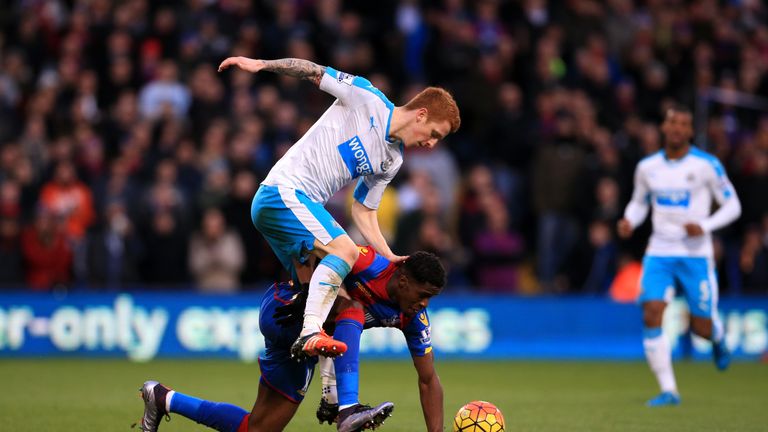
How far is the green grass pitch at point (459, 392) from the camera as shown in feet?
35.6

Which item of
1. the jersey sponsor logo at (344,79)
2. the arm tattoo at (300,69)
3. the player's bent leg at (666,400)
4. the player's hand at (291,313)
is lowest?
the player's bent leg at (666,400)

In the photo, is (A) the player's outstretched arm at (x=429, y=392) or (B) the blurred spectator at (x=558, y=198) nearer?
(A) the player's outstretched arm at (x=429, y=392)

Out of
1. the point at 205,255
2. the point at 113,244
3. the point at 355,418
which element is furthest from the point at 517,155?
the point at 355,418

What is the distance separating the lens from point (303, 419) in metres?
11.3

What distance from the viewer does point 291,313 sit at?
8.80 meters

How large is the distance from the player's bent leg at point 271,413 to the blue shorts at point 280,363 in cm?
5

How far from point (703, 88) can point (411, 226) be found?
6.17m

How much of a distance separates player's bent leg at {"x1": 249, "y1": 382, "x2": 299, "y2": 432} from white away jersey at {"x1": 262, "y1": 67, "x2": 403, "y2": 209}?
154cm

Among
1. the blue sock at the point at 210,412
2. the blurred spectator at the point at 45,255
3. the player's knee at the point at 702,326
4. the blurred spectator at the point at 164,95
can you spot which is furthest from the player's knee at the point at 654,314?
the blurred spectator at the point at 164,95

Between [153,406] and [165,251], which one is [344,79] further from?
[165,251]

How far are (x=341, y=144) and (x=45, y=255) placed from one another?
943 cm

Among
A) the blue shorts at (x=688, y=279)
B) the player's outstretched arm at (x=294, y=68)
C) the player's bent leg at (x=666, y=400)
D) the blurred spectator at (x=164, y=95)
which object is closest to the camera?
the player's outstretched arm at (x=294, y=68)

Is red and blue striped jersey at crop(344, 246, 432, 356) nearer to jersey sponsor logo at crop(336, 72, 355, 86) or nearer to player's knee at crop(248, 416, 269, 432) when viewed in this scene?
player's knee at crop(248, 416, 269, 432)

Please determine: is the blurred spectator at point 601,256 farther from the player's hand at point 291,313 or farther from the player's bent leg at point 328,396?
the player's hand at point 291,313
